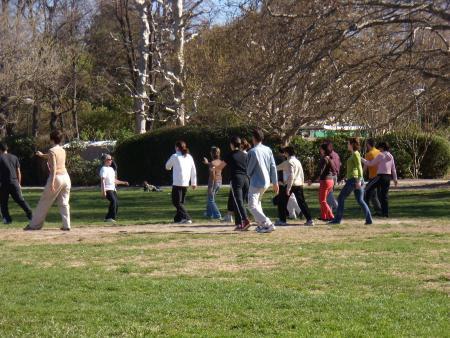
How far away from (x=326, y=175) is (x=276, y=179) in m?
2.92

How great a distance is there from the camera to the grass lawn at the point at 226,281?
796 centimetres

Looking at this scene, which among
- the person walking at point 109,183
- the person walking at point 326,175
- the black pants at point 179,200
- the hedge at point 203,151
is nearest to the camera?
the person walking at point 326,175

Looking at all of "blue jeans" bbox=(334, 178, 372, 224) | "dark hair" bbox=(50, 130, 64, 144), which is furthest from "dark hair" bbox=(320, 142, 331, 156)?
"dark hair" bbox=(50, 130, 64, 144)

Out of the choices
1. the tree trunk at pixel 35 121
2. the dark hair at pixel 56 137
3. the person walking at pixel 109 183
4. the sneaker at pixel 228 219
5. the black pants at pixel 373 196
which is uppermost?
the tree trunk at pixel 35 121

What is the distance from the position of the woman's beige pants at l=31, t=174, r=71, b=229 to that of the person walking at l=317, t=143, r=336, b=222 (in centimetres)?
521

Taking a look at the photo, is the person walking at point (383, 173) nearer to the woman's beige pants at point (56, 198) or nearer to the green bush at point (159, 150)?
the woman's beige pants at point (56, 198)

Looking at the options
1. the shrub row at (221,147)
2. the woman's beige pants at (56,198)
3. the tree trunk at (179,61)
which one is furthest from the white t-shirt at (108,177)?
the tree trunk at (179,61)

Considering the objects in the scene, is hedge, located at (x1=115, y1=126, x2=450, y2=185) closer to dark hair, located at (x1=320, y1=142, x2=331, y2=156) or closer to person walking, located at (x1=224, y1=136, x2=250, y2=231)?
dark hair, located at (x1=320, y1=142, x2=331, y2=156)

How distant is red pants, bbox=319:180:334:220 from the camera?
18312 millimetres

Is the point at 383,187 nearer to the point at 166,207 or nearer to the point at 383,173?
the point at 383,173

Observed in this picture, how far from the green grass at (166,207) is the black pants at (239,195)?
97.0 inches

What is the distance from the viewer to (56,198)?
16.2 meters

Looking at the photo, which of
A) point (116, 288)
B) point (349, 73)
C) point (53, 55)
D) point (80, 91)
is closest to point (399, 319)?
point (116, 288)

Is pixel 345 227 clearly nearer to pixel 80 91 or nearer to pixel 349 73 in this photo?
pixel 349 73
